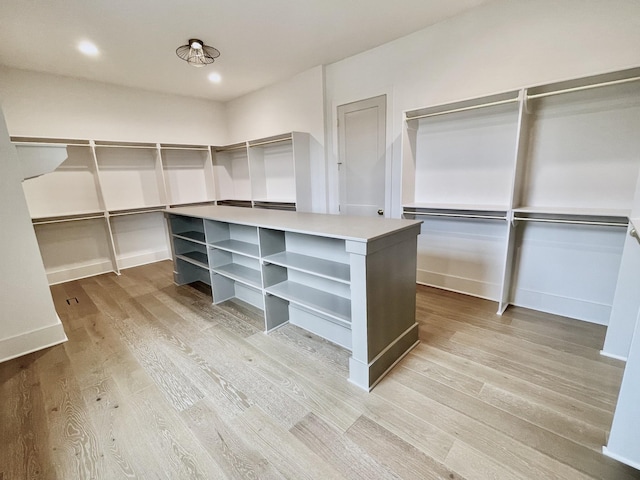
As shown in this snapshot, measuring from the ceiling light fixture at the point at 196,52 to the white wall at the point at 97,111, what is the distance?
1737 mm

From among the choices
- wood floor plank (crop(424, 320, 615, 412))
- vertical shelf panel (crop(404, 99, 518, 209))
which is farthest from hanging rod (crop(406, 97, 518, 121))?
wood floor plank (crop(424, 320, 615, 412))

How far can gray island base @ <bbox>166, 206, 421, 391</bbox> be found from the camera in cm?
172

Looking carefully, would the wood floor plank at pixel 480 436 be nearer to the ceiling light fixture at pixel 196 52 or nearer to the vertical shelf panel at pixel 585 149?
the vertical shelf panel at pixel 585 149

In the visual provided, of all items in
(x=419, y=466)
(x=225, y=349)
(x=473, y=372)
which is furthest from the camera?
(x=225, y=349)

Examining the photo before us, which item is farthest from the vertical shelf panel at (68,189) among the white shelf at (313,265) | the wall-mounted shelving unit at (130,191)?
the white shelf at (313,265)

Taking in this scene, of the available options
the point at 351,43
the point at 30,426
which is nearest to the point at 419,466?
the point at 30,426

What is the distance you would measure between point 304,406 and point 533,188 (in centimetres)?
267

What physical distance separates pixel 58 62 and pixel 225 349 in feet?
12.9

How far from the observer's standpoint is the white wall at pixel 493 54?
6.93 feet

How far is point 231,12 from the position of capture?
2.53 meters

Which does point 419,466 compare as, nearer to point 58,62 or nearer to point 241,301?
point 241,301

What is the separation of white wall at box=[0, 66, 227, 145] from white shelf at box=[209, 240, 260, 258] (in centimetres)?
285

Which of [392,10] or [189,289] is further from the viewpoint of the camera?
[189,289]

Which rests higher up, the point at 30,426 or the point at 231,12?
the point at 231,12
